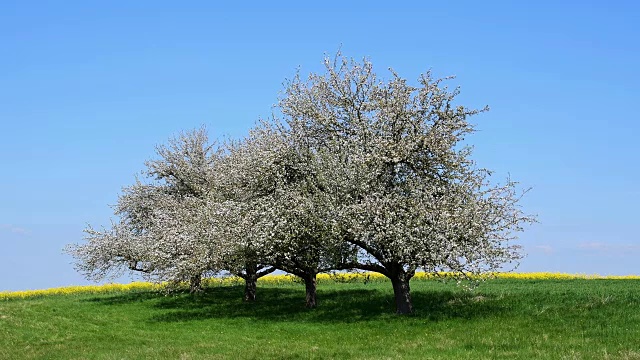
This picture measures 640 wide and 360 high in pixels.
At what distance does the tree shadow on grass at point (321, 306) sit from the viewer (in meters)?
34.2

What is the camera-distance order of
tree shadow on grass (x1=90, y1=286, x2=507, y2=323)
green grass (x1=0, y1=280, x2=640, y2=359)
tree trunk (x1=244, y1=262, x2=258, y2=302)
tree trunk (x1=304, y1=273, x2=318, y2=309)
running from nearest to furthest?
green grass (x1=0, y1=280, x2=640, y2=359) → tree shadow on grass (x1=90, y1=286, x2=507, y2=323) → tree trunk (x1=304, y1=273, x2=318, y2=309) → tree trunk (x1=244, y1=262, x2=258, y2=302)

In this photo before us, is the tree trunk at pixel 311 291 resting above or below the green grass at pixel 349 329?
above

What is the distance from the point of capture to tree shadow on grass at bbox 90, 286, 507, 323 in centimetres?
3425

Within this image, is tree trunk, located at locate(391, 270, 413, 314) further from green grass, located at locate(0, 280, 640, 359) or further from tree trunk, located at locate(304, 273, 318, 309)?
tree trunk, located at locate(304, 273, 318, 309)

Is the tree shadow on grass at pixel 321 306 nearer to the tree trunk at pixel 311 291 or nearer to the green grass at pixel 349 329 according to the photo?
the green grass at pixel 349 329

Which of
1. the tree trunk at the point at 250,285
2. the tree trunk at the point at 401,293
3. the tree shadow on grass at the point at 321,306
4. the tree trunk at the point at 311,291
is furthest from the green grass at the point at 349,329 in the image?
the tree trunk at the point at 250,285

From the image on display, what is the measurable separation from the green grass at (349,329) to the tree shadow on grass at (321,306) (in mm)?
81

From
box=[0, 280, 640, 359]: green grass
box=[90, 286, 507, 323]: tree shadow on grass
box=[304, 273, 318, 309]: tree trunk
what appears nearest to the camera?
box=[0, 280, 640, 359]: green grass

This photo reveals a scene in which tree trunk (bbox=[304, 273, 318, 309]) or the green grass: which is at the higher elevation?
tree trunk (bbox=[304, 273, 318, 309])

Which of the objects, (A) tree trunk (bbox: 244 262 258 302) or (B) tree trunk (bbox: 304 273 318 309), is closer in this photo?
(B) tree trunk (bbox: 304 273 318 309)

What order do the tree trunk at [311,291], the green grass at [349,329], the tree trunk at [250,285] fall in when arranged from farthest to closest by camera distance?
the tree trunk at [250,285]
the tree trunk at [311,291]
the green grass at [349,329]

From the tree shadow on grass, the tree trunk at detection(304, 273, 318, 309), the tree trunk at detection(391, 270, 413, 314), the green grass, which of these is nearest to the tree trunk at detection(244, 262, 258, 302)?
the tree shadow on grass

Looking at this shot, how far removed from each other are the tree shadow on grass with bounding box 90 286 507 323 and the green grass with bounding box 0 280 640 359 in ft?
0.27

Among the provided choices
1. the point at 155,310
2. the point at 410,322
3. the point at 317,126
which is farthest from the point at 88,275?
the point at 410,322
